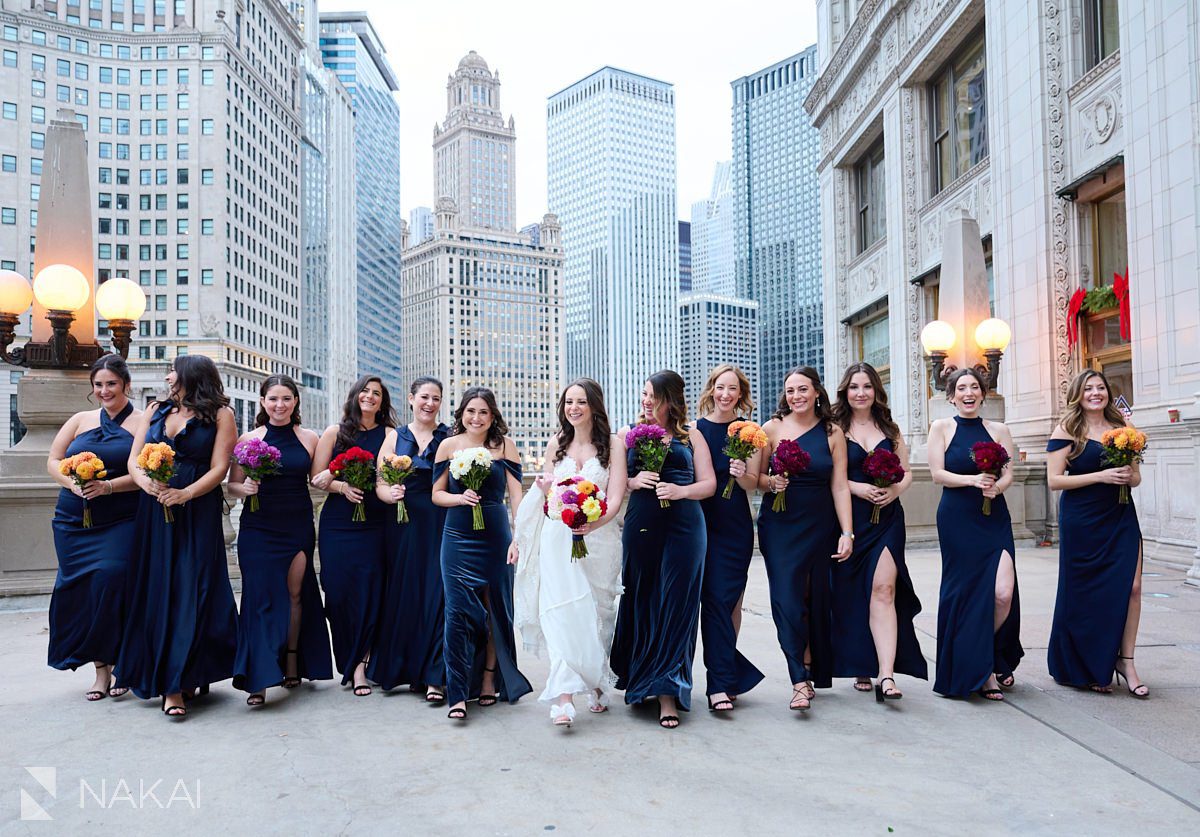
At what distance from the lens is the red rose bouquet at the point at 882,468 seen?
5.96 meters

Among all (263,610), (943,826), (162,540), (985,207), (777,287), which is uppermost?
(777,287)

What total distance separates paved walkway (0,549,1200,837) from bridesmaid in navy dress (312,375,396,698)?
0.36 meters

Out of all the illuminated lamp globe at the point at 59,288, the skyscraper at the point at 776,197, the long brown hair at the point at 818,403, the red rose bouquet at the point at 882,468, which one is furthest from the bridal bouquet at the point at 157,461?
the skyscraper at the point at 776,197

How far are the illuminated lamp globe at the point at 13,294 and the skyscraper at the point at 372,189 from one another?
146807 millimetres

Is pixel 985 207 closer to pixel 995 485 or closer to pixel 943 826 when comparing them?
pixel 995 485

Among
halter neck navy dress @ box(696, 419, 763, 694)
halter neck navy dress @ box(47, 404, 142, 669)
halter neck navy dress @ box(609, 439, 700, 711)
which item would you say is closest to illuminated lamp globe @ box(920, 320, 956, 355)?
halter neck navy dress @ box(696, 419, 763, 694)

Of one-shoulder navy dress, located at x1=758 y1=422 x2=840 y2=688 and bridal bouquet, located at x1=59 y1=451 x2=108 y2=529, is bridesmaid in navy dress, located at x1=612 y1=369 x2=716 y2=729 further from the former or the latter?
bridal bouquet, located at x1=59 y1=451 x2=108 y2=529

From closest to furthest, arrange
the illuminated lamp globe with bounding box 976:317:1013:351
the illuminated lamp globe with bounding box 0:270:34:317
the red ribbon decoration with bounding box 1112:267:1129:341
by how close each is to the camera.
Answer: the illuminated lamp globe with bounding box 0:270:34:317
the red ribbon decoration with bounding box 1112:267:1129:341
the illuminated lamp globe with bounding box 976:317:1013:351

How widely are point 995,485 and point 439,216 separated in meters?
187

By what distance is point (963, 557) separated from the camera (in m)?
6.21

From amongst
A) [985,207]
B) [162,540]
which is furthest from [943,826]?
[985,207]

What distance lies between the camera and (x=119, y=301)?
34.8 feet

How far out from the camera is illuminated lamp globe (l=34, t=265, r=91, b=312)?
10156mm

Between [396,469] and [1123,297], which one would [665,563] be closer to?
[396,469]
